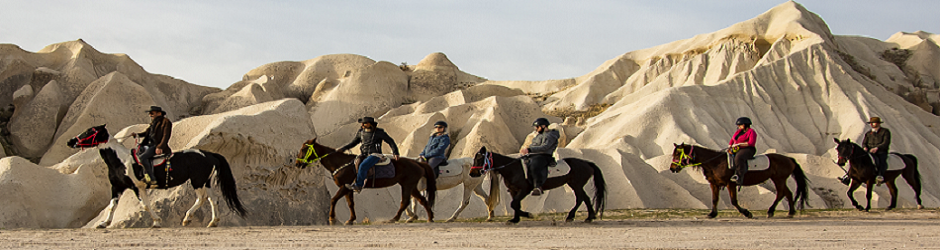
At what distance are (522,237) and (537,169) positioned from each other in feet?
7.53

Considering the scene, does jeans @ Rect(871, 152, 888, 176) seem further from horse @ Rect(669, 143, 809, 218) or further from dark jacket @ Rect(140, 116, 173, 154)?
dark jacket @ Rect(140, 116, 173, 154)

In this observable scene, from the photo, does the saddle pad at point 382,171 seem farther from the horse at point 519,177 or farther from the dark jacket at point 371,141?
the horse at point 519,177

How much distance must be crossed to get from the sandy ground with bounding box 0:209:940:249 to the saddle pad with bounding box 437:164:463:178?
2.71 metres

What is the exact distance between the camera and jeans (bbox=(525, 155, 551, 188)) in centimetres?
985

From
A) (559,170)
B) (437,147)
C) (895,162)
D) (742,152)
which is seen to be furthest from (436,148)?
(895,162)

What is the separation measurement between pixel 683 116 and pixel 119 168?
24.1 meters

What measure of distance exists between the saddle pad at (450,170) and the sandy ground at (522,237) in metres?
2.71

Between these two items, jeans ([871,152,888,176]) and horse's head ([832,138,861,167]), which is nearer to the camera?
horse's head ([832,138,861,167])

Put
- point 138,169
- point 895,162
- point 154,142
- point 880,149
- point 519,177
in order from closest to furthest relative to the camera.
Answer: point 138,169 → point 154,142 → point 519,177 → point 880,149 → point 895,162

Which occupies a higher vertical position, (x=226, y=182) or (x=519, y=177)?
(x=519, y=177)

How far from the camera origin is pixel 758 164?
1117 cm

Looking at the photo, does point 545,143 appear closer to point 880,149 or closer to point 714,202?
point 714,202

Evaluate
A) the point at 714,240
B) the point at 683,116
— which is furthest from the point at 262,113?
the point at 683,116

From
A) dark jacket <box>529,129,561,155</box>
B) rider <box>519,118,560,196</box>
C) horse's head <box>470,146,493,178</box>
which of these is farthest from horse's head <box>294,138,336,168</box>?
dark jacket <box>529,129,561,155</box>
